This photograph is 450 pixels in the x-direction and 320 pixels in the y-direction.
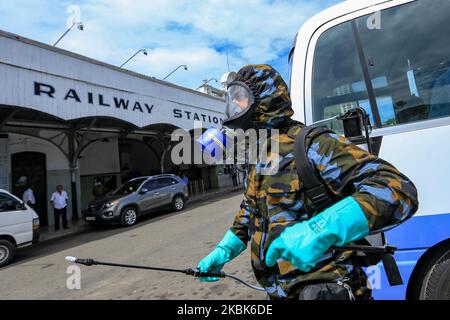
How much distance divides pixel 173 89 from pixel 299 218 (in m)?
16.9

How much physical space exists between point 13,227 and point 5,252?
588 mm

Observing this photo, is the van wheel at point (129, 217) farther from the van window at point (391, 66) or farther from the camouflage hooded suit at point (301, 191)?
the camouflage hooded suit at point (301, 191)

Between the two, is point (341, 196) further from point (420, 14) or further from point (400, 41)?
point (420, 14)

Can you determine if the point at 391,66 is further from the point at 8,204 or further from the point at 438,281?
the point at 8,204

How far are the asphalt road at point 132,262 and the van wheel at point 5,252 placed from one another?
0.18 m

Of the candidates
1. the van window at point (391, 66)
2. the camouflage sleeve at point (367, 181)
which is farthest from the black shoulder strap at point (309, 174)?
the van window at point (391, 66)

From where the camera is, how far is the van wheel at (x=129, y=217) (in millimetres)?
10820

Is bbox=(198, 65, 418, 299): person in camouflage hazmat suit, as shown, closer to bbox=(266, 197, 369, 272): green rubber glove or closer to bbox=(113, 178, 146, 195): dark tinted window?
bbox=(266, 197, 369, 272): green rubber glove

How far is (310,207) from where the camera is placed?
1262 mm

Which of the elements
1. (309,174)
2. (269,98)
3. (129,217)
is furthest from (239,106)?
(129,217)

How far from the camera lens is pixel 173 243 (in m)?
7.18

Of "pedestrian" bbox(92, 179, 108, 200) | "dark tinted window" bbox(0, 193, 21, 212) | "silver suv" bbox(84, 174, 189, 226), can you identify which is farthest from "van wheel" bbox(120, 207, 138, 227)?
"pedestrian" bbox(92, 179, 108, 200)
